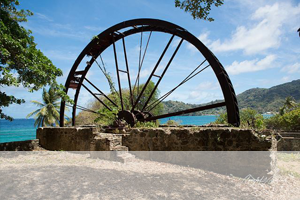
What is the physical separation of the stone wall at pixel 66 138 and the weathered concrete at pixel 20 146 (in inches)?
15.1

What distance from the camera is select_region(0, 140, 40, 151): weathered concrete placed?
8.60 meters

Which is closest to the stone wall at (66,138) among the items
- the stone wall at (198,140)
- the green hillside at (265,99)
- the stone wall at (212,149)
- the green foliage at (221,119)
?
the stone wall at (198,140)

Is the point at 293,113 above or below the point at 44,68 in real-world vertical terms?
below

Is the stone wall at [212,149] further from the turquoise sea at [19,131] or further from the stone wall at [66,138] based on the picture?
the turquoise sea at [19,131]

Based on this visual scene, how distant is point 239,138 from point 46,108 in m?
23.6

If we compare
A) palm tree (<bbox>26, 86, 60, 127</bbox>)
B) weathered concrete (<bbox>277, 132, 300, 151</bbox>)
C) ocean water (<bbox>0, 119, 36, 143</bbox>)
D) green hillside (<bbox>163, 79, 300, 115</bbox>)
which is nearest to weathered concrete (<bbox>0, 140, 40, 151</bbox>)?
weathered concrete (<bbox>277, 132, 300, 151</bbox>)

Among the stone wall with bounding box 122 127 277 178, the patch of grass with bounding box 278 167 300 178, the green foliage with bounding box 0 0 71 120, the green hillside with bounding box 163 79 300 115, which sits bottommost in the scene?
the patch of grass with bounding box 278 167 300 178

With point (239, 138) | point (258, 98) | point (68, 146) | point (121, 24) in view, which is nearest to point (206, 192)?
point (239, 138)

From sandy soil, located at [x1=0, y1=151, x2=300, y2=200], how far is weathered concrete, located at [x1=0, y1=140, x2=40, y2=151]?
3533mm

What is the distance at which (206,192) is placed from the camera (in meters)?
4.07

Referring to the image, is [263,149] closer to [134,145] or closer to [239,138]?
[239,138]

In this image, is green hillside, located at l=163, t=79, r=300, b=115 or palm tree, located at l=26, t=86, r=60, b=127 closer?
palm tree, located at l=26, t=86, r=60, b=127

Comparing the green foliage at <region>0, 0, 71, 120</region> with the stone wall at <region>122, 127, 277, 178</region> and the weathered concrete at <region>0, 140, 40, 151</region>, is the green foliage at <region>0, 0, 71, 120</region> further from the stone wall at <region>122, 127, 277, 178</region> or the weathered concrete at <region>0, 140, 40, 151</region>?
the stone wall at <region>122, 127, 277, 178</region>

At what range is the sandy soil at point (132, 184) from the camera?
12.5 feet
